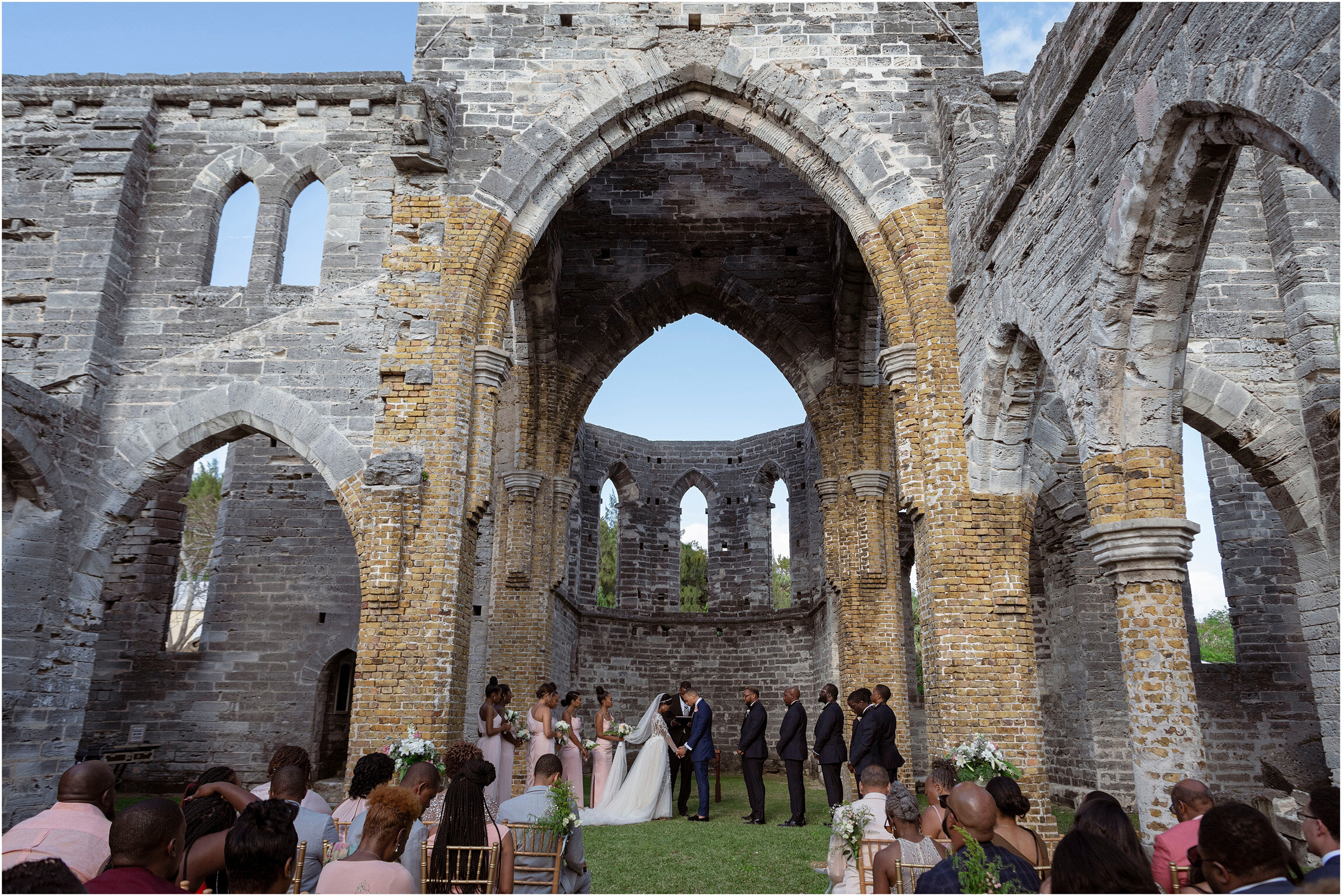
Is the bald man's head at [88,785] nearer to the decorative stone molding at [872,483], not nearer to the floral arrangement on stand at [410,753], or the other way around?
the floral arrangement on stand at [410,753]

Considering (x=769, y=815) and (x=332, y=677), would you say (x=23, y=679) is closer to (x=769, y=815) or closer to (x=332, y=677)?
(x=332, y=677)

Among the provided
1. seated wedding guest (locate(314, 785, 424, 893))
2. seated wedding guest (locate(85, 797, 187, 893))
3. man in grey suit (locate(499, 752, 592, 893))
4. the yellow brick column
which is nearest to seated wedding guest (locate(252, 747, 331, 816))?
man in grey suit (locate(499, 752, 592, 893))

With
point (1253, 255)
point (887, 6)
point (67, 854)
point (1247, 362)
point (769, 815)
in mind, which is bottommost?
point (769, 815)

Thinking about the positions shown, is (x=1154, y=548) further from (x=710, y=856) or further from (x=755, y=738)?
(x=755, y=738)

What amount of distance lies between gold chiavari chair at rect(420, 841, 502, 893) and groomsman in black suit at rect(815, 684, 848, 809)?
20.1 feet

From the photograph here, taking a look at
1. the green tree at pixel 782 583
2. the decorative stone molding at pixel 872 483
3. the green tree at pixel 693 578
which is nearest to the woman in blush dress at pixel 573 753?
the decorative stone molding at pixel 872 483

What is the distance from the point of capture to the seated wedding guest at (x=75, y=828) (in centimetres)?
365

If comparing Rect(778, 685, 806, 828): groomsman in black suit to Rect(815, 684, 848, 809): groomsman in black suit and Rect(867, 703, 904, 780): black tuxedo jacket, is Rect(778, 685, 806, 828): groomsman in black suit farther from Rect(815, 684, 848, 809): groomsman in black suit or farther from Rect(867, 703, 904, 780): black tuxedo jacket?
Rect(867, 703, 904, 780): black tuxedo jacket

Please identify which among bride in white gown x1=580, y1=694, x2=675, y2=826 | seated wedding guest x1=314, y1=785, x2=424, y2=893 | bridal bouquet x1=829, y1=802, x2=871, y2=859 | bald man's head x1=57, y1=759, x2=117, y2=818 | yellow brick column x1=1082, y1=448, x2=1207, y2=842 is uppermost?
yellow brick column x1=1082, y1=448, x2=1207, y2=842

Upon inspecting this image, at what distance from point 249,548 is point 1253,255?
14.9 metres

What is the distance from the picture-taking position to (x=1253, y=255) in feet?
32.6

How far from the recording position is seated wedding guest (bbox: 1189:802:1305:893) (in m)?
2.81

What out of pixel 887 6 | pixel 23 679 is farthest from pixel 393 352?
pixel 887 6

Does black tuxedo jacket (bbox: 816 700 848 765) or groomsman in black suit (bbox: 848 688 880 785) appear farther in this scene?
black tuxedo jacket (bbox: 816 700 848 765)
